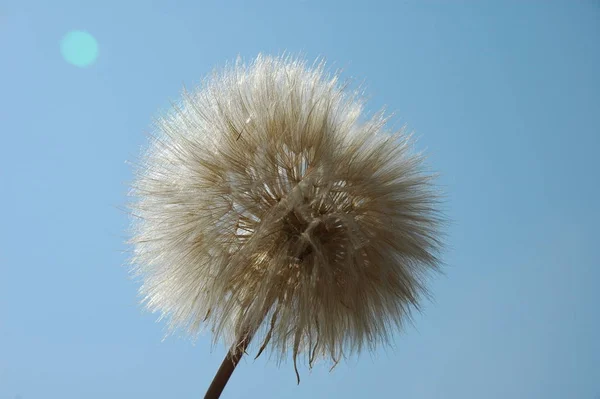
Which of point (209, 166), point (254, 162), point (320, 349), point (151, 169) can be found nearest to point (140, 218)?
point (151, 169)

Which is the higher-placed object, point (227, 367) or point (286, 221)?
point (286, 221)

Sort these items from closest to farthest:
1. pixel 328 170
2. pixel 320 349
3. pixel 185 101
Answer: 1. pixel 328 170
2. pixel 320 349
3. pixel 185 101

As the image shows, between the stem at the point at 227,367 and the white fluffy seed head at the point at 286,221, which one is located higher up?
the white fluffy seed head at the point at 286,221

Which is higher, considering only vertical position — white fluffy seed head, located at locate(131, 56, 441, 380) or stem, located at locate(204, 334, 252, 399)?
white fluffy seed head, located at locate(131, 56, 441, 380)

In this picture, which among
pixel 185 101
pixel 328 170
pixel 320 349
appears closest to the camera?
pixel 328 170

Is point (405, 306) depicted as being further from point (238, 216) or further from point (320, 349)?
point (238, 216)
